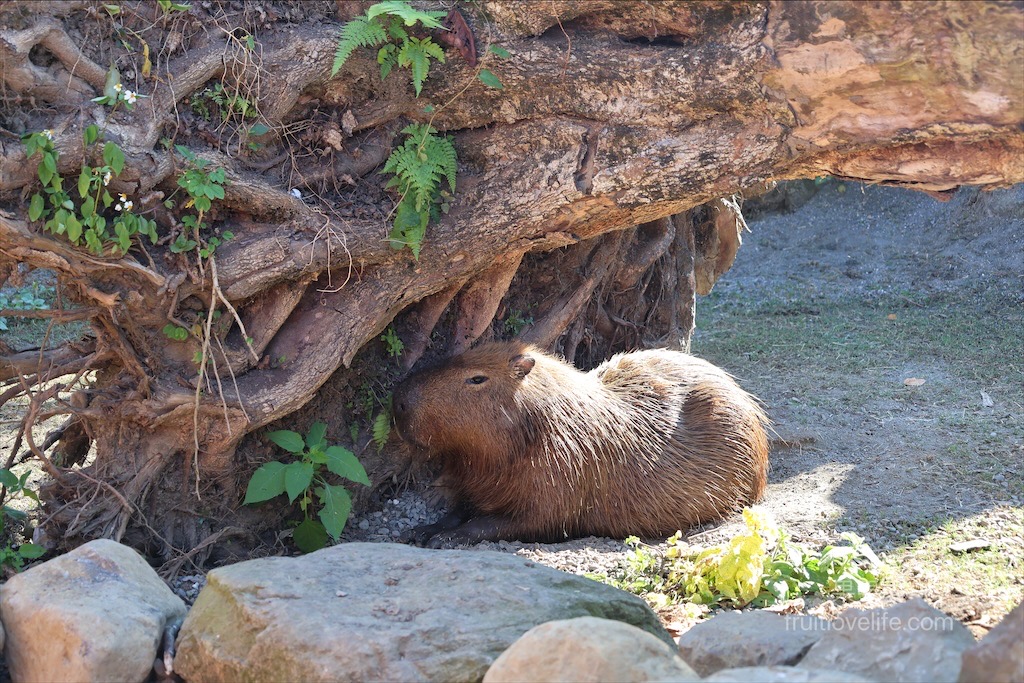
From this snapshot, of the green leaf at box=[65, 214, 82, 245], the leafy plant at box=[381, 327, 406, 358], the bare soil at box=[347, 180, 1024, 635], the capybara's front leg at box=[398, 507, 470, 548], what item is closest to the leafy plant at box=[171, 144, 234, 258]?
the green leaf at box=[65, 214, 82, 245]

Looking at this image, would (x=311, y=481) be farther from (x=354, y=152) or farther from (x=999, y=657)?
(x=999, y=657)

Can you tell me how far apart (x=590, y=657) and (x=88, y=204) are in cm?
265

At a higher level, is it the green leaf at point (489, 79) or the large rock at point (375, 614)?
the green leaf at point (489, 79)

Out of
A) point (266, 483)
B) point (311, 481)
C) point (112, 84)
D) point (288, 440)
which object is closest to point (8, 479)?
point (266, 483)

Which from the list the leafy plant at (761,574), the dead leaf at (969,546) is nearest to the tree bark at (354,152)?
the leafy plant at (761,574)

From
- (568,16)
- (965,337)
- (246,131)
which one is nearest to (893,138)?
(568,16)

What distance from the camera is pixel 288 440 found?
15.0 feet

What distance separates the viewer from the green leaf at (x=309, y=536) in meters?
4.53

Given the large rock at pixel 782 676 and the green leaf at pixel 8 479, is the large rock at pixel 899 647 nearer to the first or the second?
the large rock at pixel 782 676

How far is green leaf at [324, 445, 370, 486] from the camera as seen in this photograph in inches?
178

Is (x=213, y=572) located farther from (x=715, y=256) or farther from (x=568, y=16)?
(x=715, y=256)

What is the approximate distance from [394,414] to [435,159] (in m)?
1.48

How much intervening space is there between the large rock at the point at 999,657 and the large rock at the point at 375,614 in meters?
1.20

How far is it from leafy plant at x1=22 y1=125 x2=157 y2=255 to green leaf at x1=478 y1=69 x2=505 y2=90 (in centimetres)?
160
